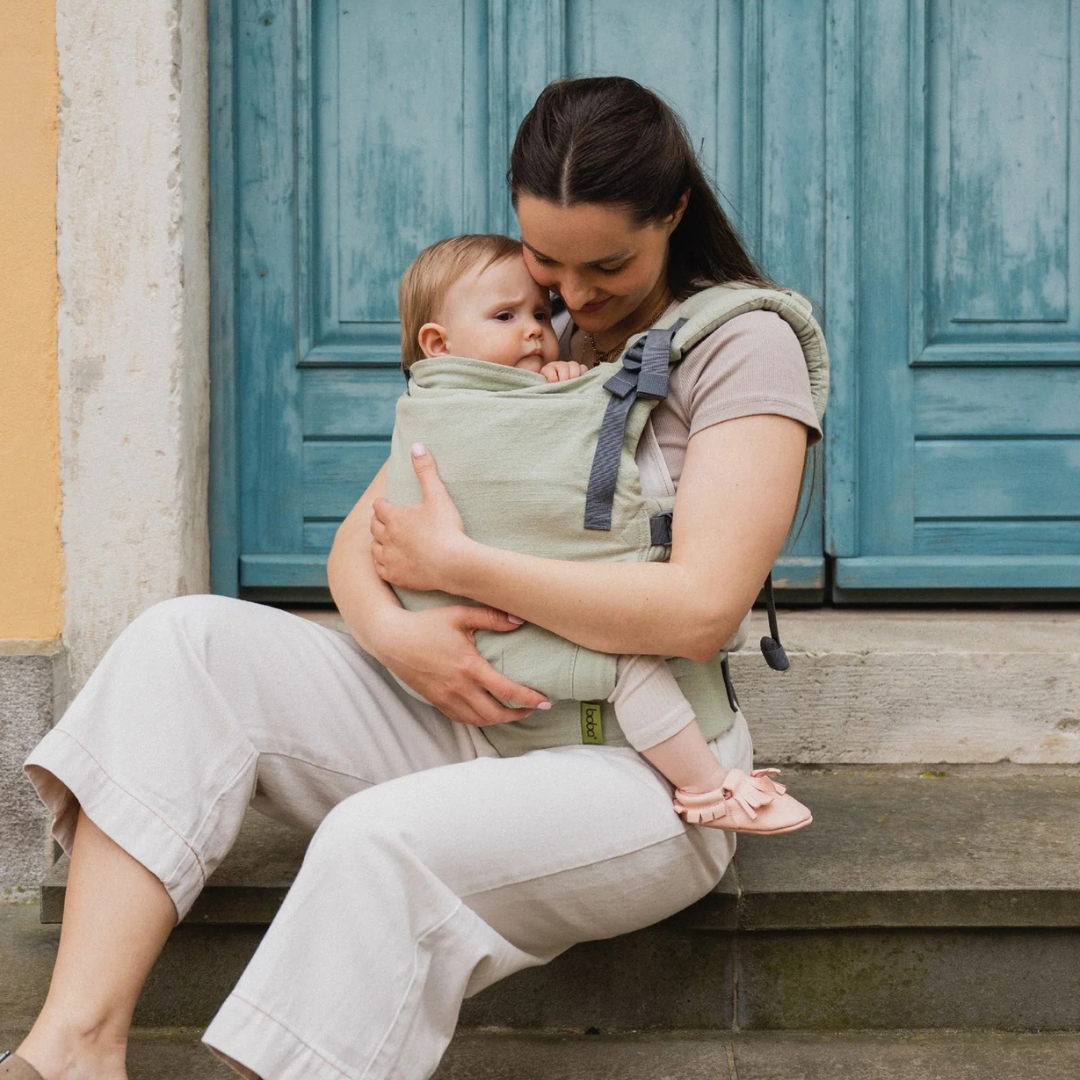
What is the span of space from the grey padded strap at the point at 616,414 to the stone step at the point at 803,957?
675mm

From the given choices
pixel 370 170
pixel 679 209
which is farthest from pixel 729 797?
pixel 370 170

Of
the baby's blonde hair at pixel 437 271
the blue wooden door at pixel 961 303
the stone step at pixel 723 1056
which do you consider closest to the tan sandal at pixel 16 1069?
the stone step at pixel 723 1056

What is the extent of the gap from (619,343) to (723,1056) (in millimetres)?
1123

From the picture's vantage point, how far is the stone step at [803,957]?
6.04ft

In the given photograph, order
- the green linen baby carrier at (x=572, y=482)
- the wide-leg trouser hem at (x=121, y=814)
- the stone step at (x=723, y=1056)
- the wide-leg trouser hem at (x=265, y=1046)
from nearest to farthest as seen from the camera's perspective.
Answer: the wide-leg trouser hem at (x=265, y=1046)
the wide-leg trouser hem at (x=121, y=814)
the green linen baby carrier at (x=572, y=482)
the stone step at (x=723, y=1056)

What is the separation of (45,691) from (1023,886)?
5.90 feet

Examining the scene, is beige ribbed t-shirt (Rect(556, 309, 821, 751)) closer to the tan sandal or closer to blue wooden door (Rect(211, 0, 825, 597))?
the tan sandal

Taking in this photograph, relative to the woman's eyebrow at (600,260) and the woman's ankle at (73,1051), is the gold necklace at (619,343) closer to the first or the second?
the woman's eyebrow at (600,260)

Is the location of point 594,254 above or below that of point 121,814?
above

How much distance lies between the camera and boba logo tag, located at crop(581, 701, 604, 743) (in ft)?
5.32

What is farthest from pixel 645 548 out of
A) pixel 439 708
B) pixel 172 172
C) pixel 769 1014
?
pixel 172 172

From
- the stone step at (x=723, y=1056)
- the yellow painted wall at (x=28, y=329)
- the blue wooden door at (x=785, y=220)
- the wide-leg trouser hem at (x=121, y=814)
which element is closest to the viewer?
the wide-leg trouser hem at (x=121, y=814)

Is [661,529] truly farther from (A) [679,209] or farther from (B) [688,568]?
(A) [679,209]

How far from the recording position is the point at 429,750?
1771mm
